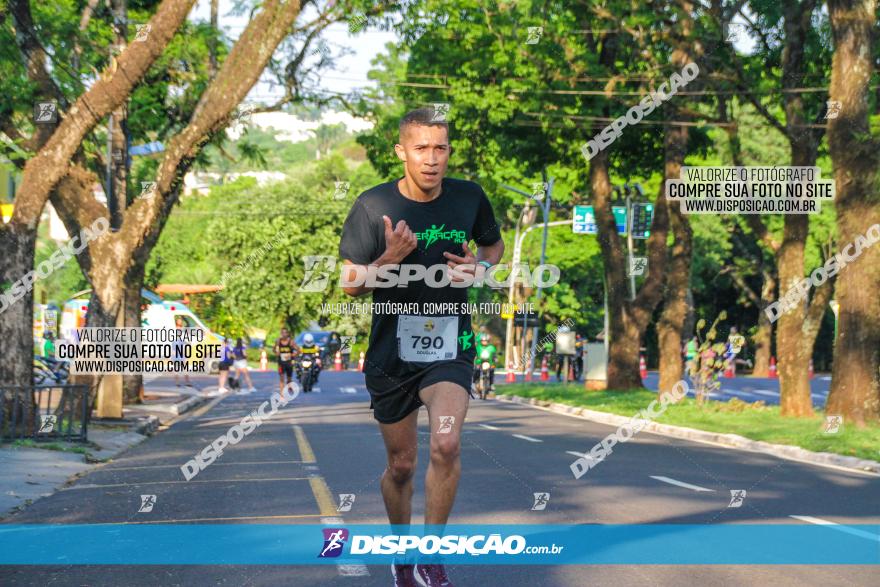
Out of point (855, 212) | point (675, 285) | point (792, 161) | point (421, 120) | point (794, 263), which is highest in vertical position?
point (792, 161)

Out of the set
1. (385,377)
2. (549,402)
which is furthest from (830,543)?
(549,402)

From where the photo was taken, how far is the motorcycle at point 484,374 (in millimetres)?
37188

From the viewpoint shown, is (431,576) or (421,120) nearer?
(431,576)

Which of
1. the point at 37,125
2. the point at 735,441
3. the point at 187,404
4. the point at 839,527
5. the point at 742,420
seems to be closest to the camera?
the point at 839,527

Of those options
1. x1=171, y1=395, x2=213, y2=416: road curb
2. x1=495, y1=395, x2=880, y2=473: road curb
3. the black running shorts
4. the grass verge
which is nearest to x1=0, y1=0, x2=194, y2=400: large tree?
x1=171, y1=395, x2=213, y2=416: road curb

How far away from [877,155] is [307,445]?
1016cm

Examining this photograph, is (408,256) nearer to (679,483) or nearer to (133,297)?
(679,483)

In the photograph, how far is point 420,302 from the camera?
6.29m

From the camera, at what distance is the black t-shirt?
6258mm

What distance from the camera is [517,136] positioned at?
35438 mm

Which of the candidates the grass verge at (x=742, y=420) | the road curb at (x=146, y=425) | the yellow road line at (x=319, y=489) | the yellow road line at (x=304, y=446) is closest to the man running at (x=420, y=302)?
the yellow road line at (x=319, y=489)

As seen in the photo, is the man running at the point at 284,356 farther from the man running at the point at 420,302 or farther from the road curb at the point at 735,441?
the man running at the point at 420,302

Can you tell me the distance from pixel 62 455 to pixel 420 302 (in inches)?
426

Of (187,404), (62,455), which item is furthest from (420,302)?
(187,404)
